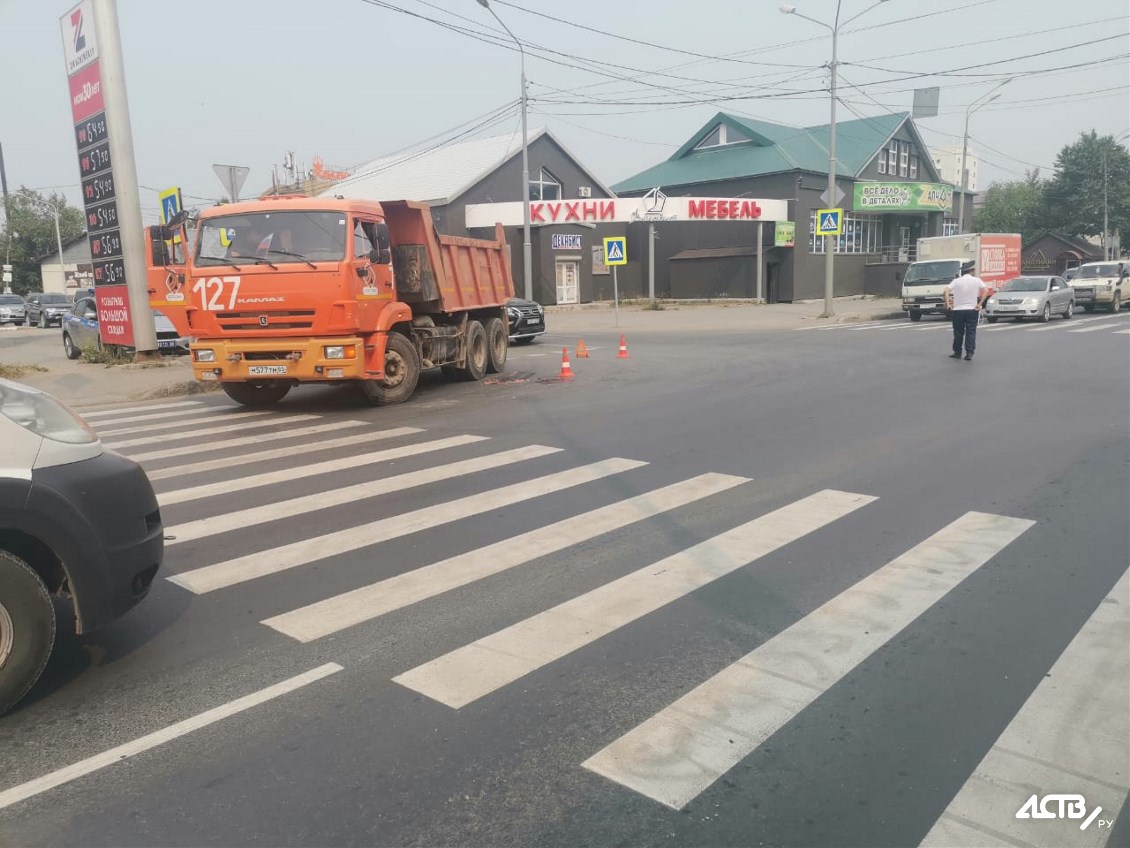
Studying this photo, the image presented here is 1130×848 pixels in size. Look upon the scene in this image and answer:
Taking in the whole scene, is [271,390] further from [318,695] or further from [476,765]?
[476,765]

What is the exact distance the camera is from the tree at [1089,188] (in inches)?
2741

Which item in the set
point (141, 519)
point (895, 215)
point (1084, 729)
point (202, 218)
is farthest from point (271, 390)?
point (895, 215)

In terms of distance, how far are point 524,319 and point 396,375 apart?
11.5 metres

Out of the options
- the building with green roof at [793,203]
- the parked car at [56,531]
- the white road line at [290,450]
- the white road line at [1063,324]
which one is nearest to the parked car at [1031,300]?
the white road line at [1063,324]

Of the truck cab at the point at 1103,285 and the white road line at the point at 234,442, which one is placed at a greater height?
the truck cab at the point at 1103,285

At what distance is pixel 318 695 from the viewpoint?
11.9ft

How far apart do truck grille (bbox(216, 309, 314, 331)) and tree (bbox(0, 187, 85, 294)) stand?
75.6 metres

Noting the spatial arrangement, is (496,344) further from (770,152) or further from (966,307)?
(770,152)

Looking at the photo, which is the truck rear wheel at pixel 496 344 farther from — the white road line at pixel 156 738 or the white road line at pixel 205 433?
the white road line at pixel 156 738

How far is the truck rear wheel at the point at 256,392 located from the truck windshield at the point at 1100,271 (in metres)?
30.2

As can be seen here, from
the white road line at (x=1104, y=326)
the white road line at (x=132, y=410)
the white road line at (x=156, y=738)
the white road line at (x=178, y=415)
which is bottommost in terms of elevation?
the white road line at (x=1104, y=326)

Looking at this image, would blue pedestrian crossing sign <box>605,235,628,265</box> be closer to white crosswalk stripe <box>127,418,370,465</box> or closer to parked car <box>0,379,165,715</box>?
white crosswalk stripe <box>127,418,370,465</box>

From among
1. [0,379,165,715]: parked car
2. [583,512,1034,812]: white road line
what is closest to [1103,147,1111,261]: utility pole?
[583,512,1034,812]: white road line

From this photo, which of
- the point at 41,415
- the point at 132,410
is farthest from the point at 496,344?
the point at 41,415
